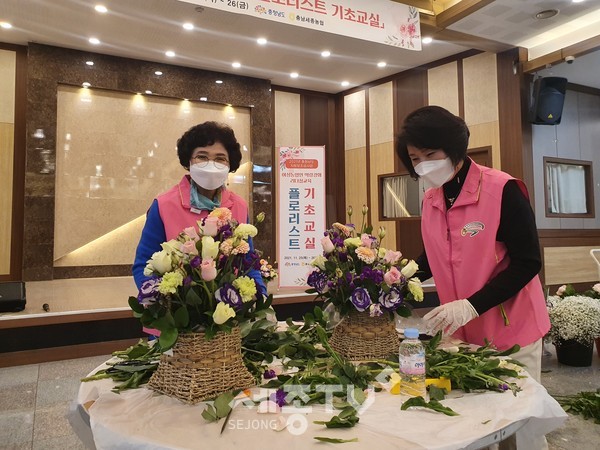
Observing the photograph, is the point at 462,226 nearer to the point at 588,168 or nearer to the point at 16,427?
the point at 16,427

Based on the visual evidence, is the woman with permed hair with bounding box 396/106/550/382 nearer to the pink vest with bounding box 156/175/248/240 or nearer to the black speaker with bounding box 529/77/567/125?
the pink vest with bounding box 156/175/248/240

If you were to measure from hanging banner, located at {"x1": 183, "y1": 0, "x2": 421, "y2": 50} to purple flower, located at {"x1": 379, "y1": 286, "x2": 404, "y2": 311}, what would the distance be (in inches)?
139

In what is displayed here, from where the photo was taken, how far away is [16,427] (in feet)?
8.00

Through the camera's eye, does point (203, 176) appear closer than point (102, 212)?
Yes

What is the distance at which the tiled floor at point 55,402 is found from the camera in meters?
2.33

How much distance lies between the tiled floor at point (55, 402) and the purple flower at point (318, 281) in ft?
3.73

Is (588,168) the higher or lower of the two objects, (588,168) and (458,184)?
the higher

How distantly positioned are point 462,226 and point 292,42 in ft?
20.9

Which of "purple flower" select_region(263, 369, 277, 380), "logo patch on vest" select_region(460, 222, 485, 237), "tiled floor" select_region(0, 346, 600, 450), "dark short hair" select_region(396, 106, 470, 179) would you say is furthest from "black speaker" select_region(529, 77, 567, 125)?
"purple flower" select_region(263, 369, 277, 380)

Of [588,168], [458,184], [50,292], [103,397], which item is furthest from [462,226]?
[588,168]

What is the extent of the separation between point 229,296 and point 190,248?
0.14m

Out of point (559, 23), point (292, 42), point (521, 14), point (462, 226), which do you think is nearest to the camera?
point (462, 226)

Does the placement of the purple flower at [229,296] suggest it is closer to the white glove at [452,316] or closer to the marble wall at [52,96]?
the white glove at [452,316]

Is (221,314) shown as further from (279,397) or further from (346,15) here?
(346,15)
